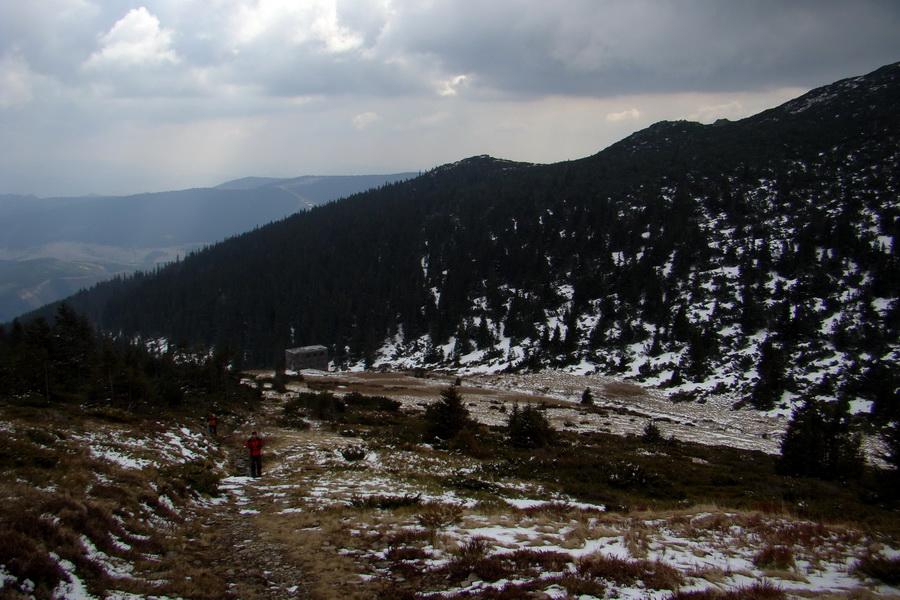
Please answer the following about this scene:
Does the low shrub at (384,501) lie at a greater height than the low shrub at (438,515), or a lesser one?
lesser

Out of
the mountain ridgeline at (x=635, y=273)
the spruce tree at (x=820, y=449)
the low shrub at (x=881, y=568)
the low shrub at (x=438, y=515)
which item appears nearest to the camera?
the low shrub at (x=881, y=568)

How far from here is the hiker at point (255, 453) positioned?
54.4ft

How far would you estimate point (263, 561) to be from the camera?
9156 millimetres

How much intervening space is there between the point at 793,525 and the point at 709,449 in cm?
2297

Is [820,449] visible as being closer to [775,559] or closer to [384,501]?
[775,559]

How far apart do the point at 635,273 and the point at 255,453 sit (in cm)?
8299

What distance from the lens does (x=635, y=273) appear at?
87.9m

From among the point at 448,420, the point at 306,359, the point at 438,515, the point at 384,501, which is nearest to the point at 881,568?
the point at 438,515

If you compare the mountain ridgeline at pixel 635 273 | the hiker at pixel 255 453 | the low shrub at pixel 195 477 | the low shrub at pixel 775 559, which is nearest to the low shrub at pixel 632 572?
the low shrub at pixel 775 559

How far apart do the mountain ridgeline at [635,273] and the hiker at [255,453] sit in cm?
4802

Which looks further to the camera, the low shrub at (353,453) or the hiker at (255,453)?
the low shrub at (353,453)

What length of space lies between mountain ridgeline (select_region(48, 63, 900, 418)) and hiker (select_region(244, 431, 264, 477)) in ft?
158

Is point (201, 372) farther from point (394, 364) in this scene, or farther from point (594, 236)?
point (594, 236)

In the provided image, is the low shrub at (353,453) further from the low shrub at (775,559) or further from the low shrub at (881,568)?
the low shrub at (881,568)
